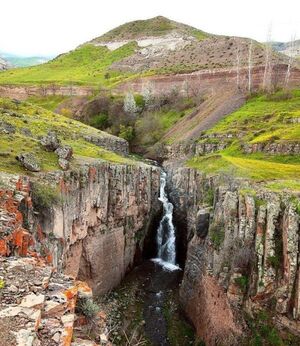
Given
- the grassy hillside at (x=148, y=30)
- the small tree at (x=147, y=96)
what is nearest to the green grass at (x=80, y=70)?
the grassy hillside at (x=148, y=30)

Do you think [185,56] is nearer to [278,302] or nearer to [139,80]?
[139,80]

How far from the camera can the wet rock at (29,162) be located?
27.7 metres

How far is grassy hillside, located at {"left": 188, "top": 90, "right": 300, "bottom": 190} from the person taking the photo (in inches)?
1407

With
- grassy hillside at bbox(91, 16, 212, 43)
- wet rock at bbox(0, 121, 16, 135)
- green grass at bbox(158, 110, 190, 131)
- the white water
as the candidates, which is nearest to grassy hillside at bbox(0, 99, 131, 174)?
wet rock at bbox(0, 121, 16, 135)

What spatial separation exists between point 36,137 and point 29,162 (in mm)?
11361

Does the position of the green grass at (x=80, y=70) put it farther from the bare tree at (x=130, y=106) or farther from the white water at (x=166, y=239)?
the white water at (x=166, y=239)

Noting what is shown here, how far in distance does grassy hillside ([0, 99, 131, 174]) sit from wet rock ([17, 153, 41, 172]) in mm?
312

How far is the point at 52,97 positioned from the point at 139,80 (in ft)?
61.5

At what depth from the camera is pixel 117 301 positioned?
35.4m

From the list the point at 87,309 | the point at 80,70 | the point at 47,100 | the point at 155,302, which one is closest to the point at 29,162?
the point at 155,302

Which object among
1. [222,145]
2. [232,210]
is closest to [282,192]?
[232,210]

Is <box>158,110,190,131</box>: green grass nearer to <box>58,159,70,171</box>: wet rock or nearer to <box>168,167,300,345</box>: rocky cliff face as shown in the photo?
<box>168,167,300,345</box>: rocky cliff face

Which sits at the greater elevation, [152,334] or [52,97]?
[52,97]

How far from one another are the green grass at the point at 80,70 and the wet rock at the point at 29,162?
74575mm
